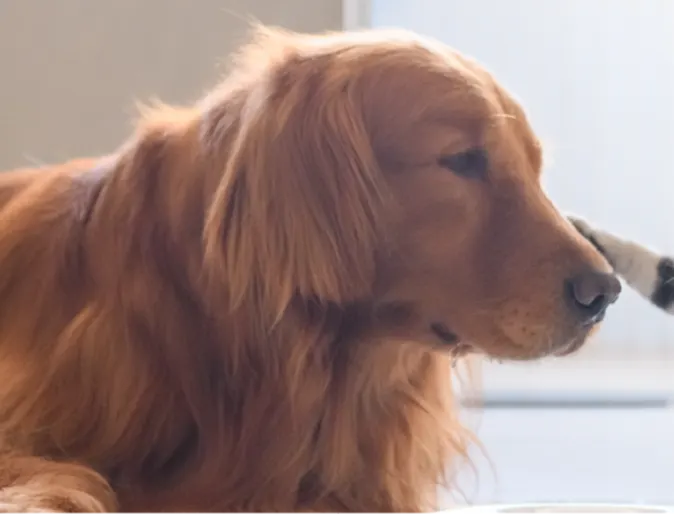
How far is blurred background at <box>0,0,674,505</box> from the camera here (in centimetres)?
174

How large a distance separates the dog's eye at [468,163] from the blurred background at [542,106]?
1.79 feet

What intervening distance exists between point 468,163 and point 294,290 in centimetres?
21

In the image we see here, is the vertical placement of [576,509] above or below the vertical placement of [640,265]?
below

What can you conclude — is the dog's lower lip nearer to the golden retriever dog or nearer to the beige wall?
the golden retriever dog

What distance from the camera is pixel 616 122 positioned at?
2260 millimetres

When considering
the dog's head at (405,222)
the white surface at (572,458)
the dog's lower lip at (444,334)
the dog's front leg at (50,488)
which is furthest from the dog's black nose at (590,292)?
the dog's front leg at (50,488)

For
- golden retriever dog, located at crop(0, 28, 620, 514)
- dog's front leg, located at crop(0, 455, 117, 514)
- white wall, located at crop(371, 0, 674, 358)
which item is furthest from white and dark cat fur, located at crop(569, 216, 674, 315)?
white wall, located at crop(371, 0, 674, 358)

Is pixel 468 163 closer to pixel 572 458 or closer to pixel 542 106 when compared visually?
pixel 572 458

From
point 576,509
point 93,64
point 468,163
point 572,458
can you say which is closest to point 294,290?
point 468,163

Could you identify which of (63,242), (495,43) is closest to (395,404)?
(63,242)

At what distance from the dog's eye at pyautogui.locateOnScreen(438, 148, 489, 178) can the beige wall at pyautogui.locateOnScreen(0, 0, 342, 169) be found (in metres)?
1.04

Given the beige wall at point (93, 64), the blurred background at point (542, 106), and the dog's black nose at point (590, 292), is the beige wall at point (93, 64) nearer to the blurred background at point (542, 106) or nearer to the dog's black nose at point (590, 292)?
the blurred background at point (542, 106)

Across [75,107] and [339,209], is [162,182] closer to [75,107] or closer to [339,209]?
[339,209]

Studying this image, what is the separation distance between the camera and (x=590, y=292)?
3.10 feet
